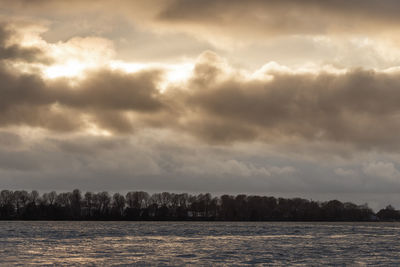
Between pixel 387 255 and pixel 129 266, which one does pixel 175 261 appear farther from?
pixel 387 255

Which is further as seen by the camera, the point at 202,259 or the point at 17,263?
the point at 202,259

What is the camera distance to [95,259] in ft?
156

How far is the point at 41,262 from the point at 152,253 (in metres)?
13.0

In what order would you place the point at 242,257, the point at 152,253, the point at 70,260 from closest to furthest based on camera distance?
the point at 70,260, the point at 242,257, the point at 152,253

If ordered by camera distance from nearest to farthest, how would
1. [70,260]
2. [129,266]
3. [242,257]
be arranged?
[129,266] < [70,260] < [242,257]

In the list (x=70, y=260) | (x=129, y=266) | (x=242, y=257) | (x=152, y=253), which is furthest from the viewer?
(x=152, y=253)

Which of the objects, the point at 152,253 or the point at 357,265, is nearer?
the point at 357,265

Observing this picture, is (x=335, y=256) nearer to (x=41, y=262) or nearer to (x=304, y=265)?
(x=304, y=265)

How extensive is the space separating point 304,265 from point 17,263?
22036 millimetres

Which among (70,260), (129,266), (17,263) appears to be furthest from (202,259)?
(17,263)

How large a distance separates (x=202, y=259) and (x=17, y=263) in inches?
585

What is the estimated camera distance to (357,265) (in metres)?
45.2

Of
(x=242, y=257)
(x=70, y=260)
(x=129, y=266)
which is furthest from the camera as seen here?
(x=242, y=257)

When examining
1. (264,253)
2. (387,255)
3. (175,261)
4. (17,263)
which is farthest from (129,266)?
(387,255)
